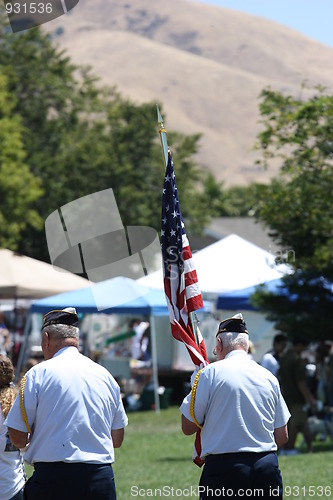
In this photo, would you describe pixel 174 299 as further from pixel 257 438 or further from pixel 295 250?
pixel 295 250

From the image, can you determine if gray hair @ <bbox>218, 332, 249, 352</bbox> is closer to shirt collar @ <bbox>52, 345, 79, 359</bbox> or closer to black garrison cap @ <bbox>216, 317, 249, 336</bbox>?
black garrison cap @ <bbox>216, 317, 249, 336</bbox>

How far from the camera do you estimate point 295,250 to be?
1744cm

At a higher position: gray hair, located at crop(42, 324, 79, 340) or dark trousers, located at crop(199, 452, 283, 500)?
gray hair, located at crop(42, 324, 79, 340)

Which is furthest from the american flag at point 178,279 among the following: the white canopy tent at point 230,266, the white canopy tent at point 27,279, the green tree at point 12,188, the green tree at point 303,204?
the green tree at point 12,188

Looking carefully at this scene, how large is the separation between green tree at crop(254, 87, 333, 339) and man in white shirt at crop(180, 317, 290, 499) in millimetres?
10208

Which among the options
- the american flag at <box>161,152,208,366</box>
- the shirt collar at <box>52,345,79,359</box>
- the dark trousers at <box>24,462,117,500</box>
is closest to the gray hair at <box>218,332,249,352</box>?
the american flag at <box>161,152,208,366</box>

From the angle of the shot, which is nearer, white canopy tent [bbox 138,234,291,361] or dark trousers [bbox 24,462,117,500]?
dark trousers [bbox 24,462,117,500]

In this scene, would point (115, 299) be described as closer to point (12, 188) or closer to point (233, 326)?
point (233, 326)

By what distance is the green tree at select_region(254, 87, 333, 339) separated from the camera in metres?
16.5

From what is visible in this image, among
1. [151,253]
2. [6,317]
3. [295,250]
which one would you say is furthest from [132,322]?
[151,253]

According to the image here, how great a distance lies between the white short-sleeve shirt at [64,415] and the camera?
5.39 metres

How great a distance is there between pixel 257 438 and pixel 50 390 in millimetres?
1257

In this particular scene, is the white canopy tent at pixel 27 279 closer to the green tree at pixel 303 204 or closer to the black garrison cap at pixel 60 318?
the green tree at pixel 303 204

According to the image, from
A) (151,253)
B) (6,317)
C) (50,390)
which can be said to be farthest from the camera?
(151,253)
